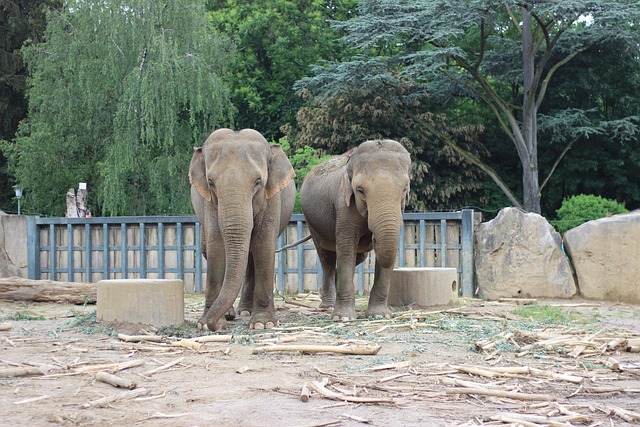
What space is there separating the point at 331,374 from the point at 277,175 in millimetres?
3827

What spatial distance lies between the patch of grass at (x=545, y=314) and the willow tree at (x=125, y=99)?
14.4 metres

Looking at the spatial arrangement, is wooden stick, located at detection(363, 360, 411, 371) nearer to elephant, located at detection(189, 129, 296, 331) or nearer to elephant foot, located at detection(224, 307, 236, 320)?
elephant, located at detection(189, 129, 296, 331)

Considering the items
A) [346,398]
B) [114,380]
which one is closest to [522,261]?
[346,398]

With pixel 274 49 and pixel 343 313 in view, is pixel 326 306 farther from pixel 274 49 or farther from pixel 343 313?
pixel 274 49

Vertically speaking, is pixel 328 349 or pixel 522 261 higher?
pixel 522 261

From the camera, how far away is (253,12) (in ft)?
118

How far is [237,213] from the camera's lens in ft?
31.0

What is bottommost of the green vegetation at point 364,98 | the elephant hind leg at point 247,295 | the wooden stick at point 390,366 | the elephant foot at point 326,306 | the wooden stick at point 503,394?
the wooden stick at point 503,394

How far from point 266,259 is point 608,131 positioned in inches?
882

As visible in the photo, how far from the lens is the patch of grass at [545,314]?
11413 mm

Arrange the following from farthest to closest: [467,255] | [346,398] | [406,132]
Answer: [406,132] < [467,255] < [346,398]

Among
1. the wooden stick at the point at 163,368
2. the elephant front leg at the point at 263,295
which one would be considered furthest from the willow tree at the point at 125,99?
the wooden stick at the point at 163,368

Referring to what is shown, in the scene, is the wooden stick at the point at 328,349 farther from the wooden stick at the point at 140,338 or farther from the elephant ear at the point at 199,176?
the elephant ear at the point at 199,176

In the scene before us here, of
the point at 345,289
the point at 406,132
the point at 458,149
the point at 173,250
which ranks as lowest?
the point at 345,289
